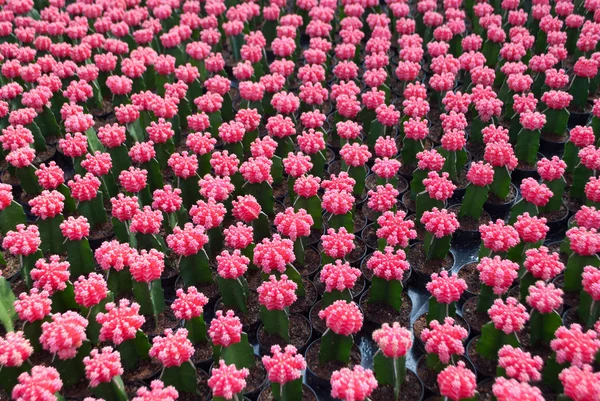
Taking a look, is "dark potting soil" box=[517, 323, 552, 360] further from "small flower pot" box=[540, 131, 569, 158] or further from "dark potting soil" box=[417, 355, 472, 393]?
"small flower pot" box=[540, 131, 569, 158]

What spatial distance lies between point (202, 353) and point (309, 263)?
104cm

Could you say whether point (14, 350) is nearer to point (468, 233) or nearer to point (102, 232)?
point (102, 232)

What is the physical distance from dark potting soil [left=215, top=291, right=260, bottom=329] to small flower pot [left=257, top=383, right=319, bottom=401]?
526mm

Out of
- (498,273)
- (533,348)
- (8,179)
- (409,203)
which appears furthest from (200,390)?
(8,179)

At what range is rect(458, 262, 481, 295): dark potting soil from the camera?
13.0 ft

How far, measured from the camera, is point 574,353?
9.86 feet

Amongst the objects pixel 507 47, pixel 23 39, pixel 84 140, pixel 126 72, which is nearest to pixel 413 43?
pixel 507 47

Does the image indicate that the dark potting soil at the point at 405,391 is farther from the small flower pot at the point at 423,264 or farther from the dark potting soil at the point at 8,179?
the dark potting soil at the point at 8,179

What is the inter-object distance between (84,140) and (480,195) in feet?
10.3

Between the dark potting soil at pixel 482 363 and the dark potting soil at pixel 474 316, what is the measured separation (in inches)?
6.3

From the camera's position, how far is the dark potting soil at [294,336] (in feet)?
11.9

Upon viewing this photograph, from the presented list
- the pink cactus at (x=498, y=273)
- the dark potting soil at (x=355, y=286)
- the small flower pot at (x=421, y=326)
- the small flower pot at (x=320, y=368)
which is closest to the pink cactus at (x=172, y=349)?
the small flower pot at (x=320, y=368)

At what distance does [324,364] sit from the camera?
3498 mm

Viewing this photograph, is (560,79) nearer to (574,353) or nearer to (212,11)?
(574,353)
